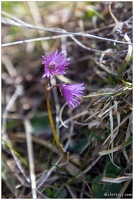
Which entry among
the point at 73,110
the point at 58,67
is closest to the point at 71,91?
the point at 58,67

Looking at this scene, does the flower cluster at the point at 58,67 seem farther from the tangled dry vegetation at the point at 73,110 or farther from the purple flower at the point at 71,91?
the tangled dry vegetation at the point at 73,110

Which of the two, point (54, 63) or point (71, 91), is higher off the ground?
point (54, 63)

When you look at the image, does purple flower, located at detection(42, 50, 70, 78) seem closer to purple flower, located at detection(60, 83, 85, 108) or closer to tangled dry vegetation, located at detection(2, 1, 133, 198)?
purple flower, located at detection(60, 83, 85, 108)

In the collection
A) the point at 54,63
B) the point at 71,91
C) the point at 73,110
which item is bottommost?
the point at 73,110

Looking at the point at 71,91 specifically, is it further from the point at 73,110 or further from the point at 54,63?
the point at 73,110

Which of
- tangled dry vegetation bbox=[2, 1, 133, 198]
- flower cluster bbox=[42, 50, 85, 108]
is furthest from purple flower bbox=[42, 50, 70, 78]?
tangled dry vegetation bbox=[2, 1, 133, 198]

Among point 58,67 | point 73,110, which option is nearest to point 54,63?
point 58,67

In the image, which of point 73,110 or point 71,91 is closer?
point 71,91

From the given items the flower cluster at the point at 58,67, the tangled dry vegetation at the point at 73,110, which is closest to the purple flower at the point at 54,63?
the flower cluster at the point at 58,67

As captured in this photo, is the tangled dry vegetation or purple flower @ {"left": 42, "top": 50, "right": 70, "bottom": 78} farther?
the tangled dry vegetation
